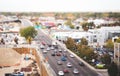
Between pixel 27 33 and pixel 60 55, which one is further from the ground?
pixel 27 33

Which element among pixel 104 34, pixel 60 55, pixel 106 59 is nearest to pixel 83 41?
pixel 104 34

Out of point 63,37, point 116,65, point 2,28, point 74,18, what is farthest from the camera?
point 74,18

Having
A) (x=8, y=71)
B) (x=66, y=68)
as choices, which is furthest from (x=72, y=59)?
(x=8, y=71)

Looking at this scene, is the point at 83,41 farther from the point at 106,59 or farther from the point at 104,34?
the point at 106,59

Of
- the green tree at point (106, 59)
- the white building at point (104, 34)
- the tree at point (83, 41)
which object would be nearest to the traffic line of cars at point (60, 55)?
the green tree at point (106, 59)

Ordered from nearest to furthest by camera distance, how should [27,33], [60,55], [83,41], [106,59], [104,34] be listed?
[106,59] → [60,55] → [83,41] → [104,34] → [27,33]

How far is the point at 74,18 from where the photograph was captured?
22.1 m

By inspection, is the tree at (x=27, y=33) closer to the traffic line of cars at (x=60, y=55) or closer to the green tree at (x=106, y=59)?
the traffic line of cars at (x=60, y=55)

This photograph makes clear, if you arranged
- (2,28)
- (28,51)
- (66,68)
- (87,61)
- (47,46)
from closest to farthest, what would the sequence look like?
(66,68)
(87,61)
(28,51)
(47,46)
(2,28)

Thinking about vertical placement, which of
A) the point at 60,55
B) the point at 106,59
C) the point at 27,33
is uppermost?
the point at 106,59

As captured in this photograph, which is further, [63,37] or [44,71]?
[63,37]

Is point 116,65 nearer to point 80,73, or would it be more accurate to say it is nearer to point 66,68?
point 80,73

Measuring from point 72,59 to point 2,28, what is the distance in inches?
259

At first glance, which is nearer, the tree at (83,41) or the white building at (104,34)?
Result: the tree at (83,41)
